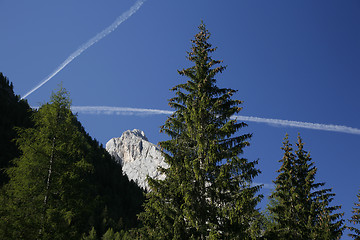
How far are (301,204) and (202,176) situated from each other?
9.79m

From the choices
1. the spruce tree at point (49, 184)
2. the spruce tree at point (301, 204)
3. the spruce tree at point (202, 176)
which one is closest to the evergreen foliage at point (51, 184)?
the spruce tree at point (49, 184)

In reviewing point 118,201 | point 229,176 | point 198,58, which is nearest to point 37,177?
point 229,176

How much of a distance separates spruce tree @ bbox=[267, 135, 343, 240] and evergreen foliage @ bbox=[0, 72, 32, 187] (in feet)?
281

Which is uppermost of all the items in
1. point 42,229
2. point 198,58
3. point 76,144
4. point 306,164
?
point 198,58

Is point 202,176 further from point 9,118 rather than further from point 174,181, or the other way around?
point 9,118

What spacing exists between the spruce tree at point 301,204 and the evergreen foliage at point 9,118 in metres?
85.8

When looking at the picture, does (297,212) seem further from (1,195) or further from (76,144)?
(1,195)

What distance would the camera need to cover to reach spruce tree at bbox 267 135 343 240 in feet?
52.8

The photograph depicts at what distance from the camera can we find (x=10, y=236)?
34.2ft

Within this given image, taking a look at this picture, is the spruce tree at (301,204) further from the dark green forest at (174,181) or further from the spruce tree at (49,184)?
the spruce tree at (49,184)

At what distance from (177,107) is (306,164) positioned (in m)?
11.7

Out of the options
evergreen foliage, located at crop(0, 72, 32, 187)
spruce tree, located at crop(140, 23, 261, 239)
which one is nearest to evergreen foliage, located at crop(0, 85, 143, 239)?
spruce tree, located at crop(140, 23, 261, 239)

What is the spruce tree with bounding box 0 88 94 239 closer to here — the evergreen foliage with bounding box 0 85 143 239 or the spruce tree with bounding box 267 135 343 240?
the evergreen foliage with bounding box 0 85 143 239

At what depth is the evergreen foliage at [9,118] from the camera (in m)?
91.3
